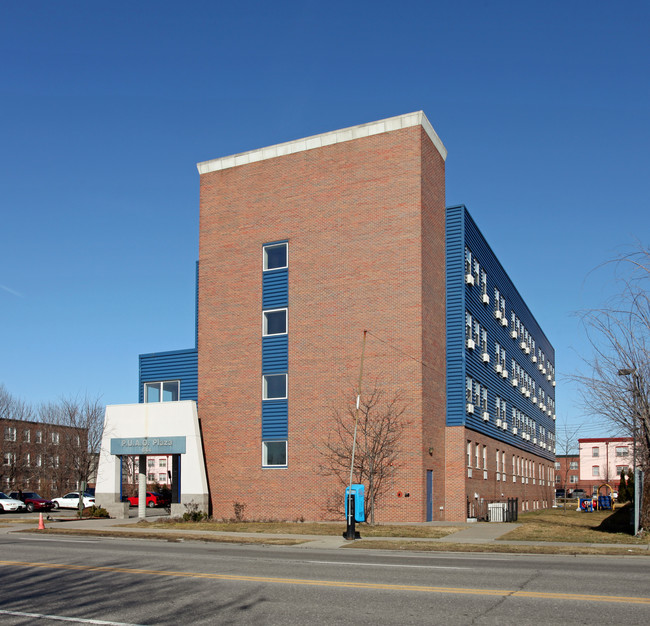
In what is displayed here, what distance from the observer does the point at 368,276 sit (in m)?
33.8

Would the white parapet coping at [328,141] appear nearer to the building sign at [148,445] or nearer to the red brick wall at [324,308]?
the red brick wall at [324,308]

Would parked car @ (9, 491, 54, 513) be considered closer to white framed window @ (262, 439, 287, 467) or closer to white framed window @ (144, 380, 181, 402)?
white framed window @ (144, 380, 181, 402)

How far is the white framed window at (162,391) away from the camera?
4016cm

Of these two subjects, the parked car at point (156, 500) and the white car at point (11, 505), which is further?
the parked car at point (156, 500)

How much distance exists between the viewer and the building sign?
36750 mm

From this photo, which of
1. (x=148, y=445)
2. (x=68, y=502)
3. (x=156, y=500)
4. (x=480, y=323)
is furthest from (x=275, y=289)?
(x=68, y=502)

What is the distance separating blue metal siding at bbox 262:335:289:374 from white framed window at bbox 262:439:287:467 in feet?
11.3

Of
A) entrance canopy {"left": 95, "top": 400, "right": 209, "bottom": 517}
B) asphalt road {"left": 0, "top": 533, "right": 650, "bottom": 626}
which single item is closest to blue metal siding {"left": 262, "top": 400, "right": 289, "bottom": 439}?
entrance canopy {"left": 95, "top": 400, "right": 209, "bottom": 517}

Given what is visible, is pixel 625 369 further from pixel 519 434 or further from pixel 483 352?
pixel 519 434

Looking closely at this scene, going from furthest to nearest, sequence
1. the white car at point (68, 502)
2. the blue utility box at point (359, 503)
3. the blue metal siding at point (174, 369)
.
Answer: the white car at point (68, 502)
the blue metal siding at point (174, 369)
the blue utility box at point (359, 503)

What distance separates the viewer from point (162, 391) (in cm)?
4075

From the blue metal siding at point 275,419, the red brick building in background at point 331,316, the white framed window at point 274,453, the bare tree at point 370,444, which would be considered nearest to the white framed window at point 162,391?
the red brick building in background at point 331,316

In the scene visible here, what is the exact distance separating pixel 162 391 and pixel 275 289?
9657mm

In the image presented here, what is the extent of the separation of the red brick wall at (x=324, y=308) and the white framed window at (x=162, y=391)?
2943 mm
